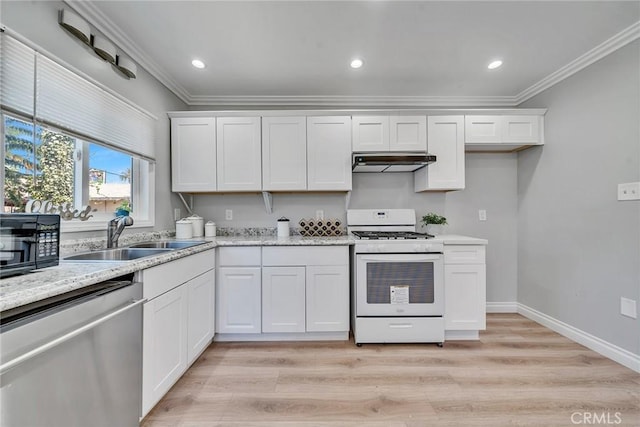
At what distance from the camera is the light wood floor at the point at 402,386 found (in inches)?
57.7

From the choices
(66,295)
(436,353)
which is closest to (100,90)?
(66,295)

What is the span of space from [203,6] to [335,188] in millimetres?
1699

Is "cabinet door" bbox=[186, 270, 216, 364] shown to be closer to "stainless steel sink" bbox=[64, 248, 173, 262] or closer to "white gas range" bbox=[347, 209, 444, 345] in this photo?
"stainless steel sink" bbox=[64, 248, 173, 262]

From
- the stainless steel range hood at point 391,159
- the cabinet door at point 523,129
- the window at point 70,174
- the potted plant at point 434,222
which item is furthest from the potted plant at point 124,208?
the cabinet door at point 523,129

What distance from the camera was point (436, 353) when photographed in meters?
2.13

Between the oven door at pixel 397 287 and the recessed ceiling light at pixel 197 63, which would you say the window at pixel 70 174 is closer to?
the recessed ceiling light at pixel 197 63

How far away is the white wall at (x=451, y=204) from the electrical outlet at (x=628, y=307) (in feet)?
3.33

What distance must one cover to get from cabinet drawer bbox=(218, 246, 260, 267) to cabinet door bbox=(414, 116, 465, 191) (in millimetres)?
1838

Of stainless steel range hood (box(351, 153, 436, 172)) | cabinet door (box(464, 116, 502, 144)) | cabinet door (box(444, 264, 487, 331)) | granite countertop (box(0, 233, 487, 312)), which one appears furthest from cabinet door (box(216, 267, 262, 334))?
cabinet door (box(464, 116, 502, 144))

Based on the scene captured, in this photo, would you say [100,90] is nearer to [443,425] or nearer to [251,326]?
[251,326]

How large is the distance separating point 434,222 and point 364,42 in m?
1.82

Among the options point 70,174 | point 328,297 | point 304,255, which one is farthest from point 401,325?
point 70,174

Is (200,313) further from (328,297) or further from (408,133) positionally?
(408,133)

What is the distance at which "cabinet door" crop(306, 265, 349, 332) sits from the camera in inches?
90.0
